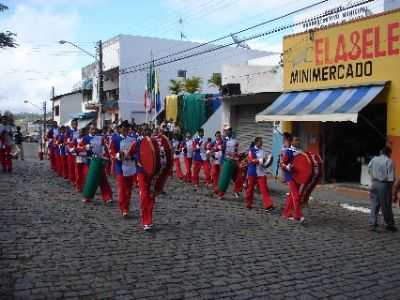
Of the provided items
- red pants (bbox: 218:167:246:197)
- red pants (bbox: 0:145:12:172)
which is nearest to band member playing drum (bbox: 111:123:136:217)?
red pants (bbox: 218:167:246:197)

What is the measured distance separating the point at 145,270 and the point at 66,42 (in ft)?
92.2

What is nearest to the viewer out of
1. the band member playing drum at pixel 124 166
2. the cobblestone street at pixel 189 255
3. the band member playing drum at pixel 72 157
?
the cobblestone street at pixel 189 255

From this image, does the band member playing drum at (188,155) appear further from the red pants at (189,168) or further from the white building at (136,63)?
the white building at (136,63)

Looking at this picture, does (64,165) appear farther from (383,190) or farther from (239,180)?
(383,190)

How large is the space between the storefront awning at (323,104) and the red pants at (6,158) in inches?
327

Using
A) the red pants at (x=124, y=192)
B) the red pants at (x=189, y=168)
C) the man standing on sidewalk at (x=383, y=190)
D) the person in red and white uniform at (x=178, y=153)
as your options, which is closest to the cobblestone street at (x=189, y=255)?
the red pants at (x=124, y=192)

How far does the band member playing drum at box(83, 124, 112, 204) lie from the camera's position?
1190 cm

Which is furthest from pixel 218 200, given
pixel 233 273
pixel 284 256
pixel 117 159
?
pixel 233 273

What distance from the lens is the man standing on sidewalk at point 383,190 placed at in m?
9.85

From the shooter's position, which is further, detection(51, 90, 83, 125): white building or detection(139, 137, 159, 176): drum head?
detection(51, 90, 83, 125): white building

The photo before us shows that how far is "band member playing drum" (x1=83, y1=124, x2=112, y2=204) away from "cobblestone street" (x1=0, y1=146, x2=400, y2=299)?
330 millimetres

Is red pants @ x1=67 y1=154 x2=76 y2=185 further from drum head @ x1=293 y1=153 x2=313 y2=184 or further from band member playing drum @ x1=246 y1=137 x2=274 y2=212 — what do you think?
drum head @ x1=293 y1=153 x2=313 y2=184

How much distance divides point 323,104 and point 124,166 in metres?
7.67

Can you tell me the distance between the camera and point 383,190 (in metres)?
9.88
